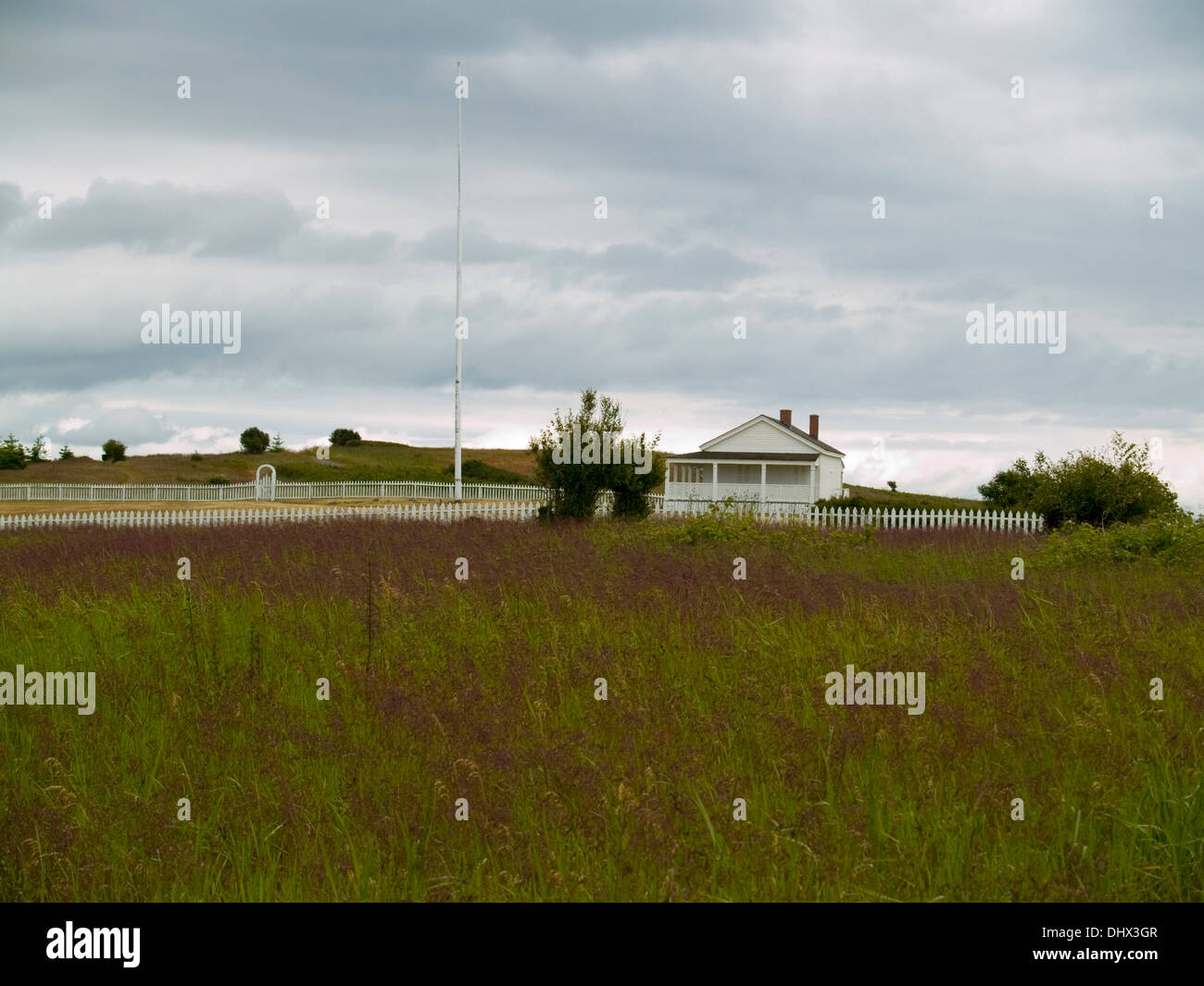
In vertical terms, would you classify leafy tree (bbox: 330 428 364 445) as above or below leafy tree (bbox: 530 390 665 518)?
above

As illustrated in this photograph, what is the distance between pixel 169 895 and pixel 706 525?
1499cm

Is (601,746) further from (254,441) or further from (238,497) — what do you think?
(254,441)

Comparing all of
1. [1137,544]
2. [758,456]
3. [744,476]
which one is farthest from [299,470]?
[1137,544]

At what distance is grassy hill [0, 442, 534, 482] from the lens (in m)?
53.6

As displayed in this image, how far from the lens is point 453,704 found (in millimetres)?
6430

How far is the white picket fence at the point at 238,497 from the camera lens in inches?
1893

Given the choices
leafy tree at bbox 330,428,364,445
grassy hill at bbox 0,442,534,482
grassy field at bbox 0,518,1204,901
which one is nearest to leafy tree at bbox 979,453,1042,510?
grassy field at bbox 0,518,1204,901

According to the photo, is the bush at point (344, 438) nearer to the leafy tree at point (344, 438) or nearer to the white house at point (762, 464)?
the leafy tree at point (344, 438)

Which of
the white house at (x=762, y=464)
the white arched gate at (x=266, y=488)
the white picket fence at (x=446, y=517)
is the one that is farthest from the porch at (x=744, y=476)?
the white arched gate at (x=266, y=488)

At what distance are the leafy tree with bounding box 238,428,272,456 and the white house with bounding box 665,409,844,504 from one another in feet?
103

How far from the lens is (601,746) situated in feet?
18.8

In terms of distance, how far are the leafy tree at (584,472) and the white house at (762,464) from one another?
2212cm

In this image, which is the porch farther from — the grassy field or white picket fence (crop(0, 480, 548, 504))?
the grassy field

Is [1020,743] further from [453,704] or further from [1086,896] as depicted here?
[453,704]
